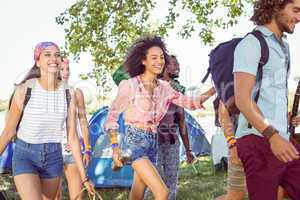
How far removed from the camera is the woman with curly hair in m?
5.00

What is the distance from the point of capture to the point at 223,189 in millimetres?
8836

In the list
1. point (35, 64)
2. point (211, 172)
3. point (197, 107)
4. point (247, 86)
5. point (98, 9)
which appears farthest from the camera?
point (98, 9)

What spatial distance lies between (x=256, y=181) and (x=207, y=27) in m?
10.8

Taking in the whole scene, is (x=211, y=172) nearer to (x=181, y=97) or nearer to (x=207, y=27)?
(x=207, y=27)

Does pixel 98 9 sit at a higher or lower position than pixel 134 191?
higher

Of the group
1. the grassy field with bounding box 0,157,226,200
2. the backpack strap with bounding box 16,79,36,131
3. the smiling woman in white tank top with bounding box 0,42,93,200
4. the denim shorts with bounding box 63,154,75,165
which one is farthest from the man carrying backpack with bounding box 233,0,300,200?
the grassy field with bounding box 0,157,226,200

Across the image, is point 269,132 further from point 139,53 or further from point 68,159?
point 68,159

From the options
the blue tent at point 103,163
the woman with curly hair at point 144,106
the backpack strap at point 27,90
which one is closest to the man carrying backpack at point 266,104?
the woman with curly hair at point 144,106

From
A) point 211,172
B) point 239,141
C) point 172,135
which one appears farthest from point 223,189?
point 239,141

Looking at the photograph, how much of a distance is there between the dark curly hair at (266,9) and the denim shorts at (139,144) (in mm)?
1996

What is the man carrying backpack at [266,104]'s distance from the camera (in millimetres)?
3143

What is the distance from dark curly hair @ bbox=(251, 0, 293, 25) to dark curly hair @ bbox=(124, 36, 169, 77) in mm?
2362

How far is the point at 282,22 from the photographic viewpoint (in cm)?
334

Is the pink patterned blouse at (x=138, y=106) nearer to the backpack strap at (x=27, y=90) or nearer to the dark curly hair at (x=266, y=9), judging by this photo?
the backpack strap at (x=27, y=90)
